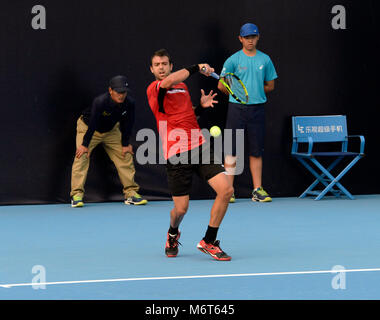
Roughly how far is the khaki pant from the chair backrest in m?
2.23

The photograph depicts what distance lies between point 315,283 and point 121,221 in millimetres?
3575

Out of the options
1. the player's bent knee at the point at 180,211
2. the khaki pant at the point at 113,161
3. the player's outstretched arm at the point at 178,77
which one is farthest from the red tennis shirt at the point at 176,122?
the khaki pant at the point at 113,161

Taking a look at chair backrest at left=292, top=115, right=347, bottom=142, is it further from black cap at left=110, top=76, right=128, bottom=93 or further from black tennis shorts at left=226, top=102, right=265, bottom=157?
black cap at left=110, top=76, right=128, bottom=93

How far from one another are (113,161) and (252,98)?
1.91 meters

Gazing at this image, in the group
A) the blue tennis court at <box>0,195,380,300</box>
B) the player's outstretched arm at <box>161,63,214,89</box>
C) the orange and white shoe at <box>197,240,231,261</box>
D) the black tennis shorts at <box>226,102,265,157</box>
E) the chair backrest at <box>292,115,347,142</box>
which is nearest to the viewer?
the blue tennis court at <box>0,195,380,300</box>

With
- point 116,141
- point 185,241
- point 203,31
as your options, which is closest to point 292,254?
point 185,241

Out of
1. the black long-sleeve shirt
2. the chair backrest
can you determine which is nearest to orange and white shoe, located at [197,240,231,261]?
the black long-sleeve shirt

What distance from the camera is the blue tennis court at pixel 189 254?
16.1 ft

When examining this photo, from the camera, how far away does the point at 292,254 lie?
623 centimetres

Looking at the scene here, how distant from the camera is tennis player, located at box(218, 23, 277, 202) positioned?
9742 millimetres

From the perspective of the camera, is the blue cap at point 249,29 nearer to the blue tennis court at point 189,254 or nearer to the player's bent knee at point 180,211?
the blue tennis court at point 189,254

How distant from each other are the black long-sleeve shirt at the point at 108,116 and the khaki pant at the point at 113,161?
0.14m

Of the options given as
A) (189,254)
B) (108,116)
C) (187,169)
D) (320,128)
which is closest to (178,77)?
(187,169)
